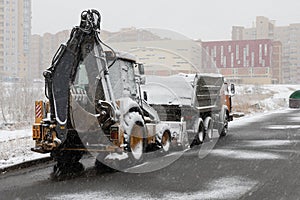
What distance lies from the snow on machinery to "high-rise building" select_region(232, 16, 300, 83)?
10131 cm

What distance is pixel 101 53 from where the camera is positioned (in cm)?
988

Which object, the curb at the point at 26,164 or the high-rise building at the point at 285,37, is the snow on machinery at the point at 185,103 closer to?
the curb at the point at 26,164

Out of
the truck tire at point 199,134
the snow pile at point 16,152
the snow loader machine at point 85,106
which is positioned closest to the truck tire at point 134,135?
the snow loader machine at point 85,106

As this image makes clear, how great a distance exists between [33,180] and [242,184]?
164 inches

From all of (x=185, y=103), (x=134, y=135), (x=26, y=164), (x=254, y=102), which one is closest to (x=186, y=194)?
(x=134, y=135)

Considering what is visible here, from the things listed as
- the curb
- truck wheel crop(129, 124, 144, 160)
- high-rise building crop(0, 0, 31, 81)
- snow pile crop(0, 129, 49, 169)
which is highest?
high-rise building crop(0, 0, 31, 81)

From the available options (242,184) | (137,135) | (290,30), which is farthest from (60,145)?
(290,30)

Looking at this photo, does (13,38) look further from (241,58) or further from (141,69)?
(141,69)

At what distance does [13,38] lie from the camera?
93.3 metres

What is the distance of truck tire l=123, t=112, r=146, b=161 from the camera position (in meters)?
10.1

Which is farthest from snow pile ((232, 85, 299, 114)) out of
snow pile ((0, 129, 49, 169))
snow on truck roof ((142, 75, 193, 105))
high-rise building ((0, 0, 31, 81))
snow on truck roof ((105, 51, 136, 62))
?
high-rise building ((0, 0, 31, 81))

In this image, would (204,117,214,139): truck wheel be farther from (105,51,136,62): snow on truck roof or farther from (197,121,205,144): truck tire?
(105,51,136,62): snow on truck roof

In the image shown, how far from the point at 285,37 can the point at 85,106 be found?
445 ft

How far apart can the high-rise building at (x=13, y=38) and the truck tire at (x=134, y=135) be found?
8205cm
